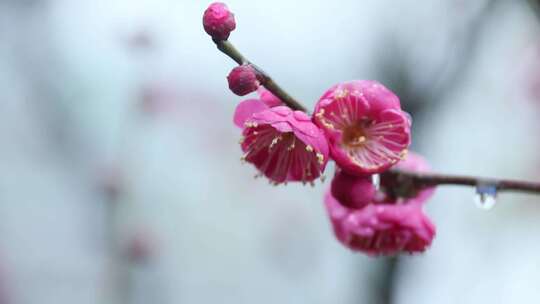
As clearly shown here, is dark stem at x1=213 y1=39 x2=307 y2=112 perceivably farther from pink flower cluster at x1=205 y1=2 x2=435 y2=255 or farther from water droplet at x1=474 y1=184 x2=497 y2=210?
water droplet at x1=474 y1=184 x2=497 y2=210

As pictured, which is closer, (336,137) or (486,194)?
(336,137)

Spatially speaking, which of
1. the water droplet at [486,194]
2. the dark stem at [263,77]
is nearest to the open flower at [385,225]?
the water droplet at [486,194]

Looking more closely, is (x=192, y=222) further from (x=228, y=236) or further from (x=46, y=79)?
(x=46, y=79)

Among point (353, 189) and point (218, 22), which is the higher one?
point (218, 22)

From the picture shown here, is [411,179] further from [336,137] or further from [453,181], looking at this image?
[336,137]

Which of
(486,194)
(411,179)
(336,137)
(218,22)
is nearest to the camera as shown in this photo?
(218,22)

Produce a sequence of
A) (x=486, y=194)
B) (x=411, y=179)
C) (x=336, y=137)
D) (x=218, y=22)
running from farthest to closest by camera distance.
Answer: (x=411, y=179)
(x=486, y=194)
(x=336, y=137)
(x=218, y=22)

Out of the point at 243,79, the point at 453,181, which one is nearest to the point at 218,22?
the point at 243,79

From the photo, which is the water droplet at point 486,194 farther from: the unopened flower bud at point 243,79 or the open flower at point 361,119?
the unopened flower bud at point 243,79
